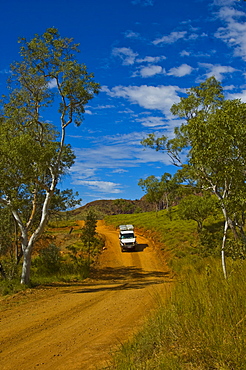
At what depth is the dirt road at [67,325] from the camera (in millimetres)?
6659

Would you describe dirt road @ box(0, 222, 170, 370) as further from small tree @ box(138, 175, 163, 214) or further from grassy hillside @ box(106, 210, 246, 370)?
small tree @ box(138, 175, 163, 214)

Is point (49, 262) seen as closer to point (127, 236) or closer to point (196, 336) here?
point (127, 236)

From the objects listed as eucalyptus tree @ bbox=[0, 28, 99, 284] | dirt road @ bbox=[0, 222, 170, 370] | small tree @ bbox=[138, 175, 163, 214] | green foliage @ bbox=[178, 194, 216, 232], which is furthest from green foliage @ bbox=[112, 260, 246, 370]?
small tree @ bbox=[138, 175, 163, 214]

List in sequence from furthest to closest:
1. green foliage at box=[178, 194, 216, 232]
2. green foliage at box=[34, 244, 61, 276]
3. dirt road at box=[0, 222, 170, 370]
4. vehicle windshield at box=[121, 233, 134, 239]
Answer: vehicle windshield at box=[121, 233, 134, 239], green foliage at box=[178, 194, 216, 232], green foliage at box=[34, 244, 61, 276], dirt road at box=[0, 222, 170, 370]

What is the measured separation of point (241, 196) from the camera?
11594 millimetres

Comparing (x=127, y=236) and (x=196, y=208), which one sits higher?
(x=196, y=208)

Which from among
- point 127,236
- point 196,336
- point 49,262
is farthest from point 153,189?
point 196,336

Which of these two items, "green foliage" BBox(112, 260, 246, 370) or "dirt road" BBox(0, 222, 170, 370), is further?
"dirt road" BBox(0, 222, 170, 370)

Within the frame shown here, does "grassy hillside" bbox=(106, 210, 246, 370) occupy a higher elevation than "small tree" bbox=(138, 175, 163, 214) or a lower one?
lower

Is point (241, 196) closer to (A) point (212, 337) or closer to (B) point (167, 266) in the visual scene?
(A) point (212, 337)

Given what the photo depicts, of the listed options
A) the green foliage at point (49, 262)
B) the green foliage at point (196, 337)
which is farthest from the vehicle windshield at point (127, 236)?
the green foliage at point (196, 337)

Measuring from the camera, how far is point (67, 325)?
954 centimetres

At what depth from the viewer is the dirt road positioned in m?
6.66

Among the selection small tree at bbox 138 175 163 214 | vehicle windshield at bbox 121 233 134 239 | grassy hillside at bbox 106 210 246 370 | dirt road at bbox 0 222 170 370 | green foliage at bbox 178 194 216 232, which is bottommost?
dirt road at bbox 0 222 170 370
